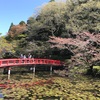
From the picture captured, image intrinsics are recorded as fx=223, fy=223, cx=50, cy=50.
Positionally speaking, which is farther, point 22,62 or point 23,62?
point 23,62

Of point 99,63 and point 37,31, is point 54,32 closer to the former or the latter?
point 37,31

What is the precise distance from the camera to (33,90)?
16641 mm

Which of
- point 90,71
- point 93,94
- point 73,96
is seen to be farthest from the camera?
point 90,71

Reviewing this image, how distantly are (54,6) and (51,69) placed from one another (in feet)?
41.2

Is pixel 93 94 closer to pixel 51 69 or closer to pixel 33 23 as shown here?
pixel 51 69

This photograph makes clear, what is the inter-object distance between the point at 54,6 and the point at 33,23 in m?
5.53

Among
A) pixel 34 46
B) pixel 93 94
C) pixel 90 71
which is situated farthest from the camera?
pixel 34 46

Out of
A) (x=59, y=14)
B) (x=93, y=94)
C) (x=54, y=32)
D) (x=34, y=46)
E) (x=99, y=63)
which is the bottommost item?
(x=93, y=94)

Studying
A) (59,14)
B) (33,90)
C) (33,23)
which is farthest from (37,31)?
(33,90)

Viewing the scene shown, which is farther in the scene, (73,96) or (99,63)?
(99,63)

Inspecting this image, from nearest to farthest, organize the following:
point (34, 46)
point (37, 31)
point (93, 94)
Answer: point (93, 94)
point (34, 46)
point (37, 31)

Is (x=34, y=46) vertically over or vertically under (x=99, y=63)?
over

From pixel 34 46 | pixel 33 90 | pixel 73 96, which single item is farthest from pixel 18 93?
pixel 34 46

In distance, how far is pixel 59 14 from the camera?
127 feet
